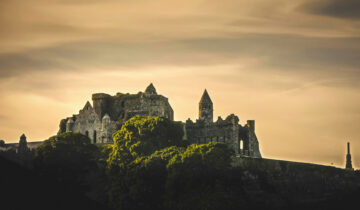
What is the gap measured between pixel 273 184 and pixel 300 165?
185 inches

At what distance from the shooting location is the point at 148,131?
8244cm

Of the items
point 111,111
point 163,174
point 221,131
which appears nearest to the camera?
point 163,174

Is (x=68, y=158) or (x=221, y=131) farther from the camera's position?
(x=221, y=131)

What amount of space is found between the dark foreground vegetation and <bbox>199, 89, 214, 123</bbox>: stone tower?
25.2 feet

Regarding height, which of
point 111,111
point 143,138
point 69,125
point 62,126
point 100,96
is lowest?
point 143,138

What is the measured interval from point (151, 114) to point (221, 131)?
10944 millimetres

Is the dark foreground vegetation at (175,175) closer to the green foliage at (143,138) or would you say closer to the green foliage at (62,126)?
the green foliage at (143,138)

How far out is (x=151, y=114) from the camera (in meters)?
96.2

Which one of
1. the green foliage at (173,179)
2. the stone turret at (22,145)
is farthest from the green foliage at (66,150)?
the stone turret at (22,145)

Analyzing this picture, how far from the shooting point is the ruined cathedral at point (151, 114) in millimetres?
91875

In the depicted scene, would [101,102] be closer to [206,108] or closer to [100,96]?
[100,96]

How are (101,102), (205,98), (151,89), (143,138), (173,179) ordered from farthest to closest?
(101,102) → (151,89) → (205,98) → (143,138) → (173,179)

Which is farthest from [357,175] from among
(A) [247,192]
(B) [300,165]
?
(A) [247,192]

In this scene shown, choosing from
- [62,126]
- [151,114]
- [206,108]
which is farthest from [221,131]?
[62,126]
